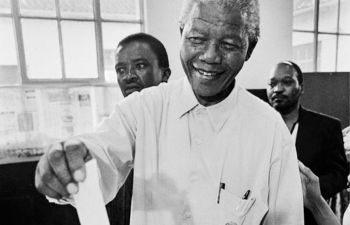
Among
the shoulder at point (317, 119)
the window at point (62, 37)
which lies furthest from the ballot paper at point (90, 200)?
the window at point (62, 37)

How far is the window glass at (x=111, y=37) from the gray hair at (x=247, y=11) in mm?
2259

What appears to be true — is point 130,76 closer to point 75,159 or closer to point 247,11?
point 247,11

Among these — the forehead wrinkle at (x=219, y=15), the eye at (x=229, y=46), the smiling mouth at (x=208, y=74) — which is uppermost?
the forehead wrinkle at (x=219, y=15)

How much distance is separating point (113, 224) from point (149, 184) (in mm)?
572

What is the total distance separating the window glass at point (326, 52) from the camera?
14.5 feet

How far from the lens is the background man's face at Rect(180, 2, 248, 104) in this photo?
0.83m

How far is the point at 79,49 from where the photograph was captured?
9.75ft

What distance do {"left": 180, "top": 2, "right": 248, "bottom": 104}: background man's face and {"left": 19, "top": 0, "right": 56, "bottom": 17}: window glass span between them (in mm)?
2400

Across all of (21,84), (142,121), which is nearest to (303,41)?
(21,84)

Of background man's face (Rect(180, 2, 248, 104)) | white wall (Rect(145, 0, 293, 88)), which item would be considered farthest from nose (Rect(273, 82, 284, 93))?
background man's face (Rect(180, 2, 248, 104))

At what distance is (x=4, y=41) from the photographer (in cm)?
272

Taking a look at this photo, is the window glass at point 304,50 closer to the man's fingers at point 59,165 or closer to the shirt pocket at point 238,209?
the shirt pocket at point 238,209

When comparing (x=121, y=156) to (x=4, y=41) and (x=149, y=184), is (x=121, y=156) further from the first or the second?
(x=4, y=41)

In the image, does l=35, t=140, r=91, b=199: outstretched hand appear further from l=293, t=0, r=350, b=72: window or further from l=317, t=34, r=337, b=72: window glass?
l=317, t=34, r=337, b=72: window glass
